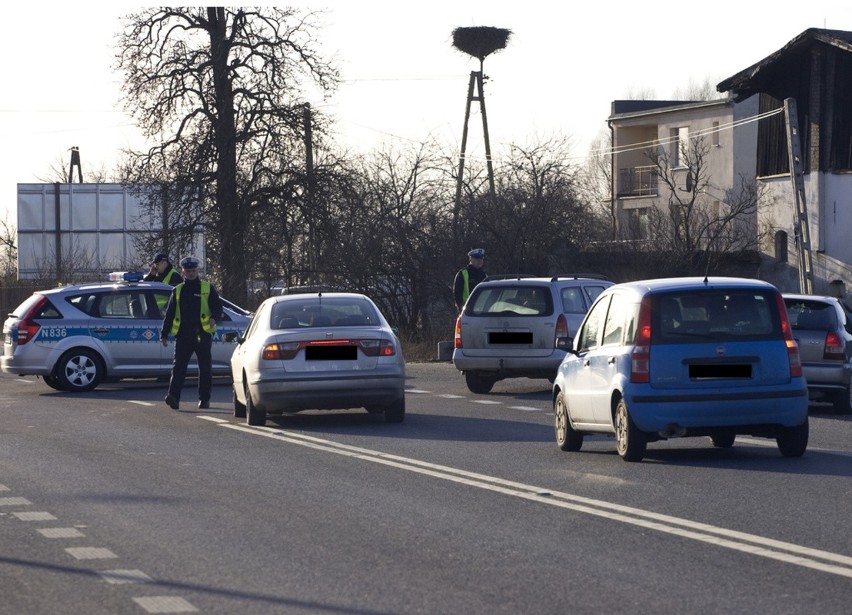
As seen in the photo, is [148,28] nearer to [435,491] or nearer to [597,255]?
[597,255]

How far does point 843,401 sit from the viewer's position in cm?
1730

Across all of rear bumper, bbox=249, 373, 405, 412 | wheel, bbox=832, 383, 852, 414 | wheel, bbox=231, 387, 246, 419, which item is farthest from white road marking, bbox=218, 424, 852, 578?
wheel, bbox=832, 383, 852, 414

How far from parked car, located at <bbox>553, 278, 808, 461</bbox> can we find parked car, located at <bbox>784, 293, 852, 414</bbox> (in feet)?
15.9

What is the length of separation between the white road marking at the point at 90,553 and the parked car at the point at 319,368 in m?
7.35

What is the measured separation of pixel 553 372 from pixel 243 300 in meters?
19.3

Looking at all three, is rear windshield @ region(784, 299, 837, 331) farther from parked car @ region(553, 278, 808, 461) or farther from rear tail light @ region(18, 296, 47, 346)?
rear tail light @ region(18, 296, 47, 346)

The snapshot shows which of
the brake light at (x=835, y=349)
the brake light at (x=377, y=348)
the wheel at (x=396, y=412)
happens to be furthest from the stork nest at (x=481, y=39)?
the brake light at (x=377, y=348)

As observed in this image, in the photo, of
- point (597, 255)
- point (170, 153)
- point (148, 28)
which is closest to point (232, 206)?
point (170, 153)

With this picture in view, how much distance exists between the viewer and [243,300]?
125 ft

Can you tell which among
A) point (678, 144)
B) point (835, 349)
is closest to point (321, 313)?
point (835, 349)

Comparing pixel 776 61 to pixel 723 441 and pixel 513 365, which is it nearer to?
pixel 513 365

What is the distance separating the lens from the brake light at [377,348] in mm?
15828

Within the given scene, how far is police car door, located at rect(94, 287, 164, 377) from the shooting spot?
2234 centimetres

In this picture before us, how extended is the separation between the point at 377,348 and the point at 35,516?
21.8 feet
